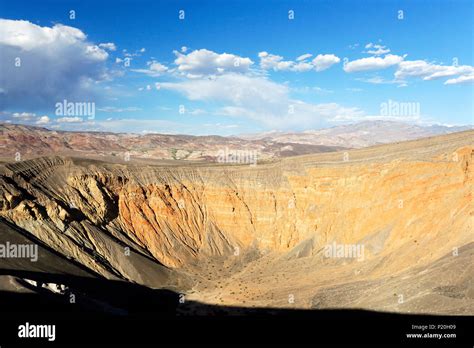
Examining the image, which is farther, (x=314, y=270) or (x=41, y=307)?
(x=314, y=270)

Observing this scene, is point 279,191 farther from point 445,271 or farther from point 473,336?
point 473,336

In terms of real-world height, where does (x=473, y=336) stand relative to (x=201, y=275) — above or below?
above

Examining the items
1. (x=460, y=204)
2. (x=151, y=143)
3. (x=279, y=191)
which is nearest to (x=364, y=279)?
(x=460, y=204)

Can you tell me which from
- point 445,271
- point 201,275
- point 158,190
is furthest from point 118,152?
point 445,271

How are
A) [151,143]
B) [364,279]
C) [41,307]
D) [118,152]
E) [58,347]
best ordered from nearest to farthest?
1. [58,347]
2. [41,307]
3. [364,279]
4. [118,152]
5. [151,143]

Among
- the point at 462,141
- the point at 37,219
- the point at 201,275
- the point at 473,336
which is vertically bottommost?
the point at 201,275

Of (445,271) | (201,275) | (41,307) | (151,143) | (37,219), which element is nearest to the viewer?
(41,307)
